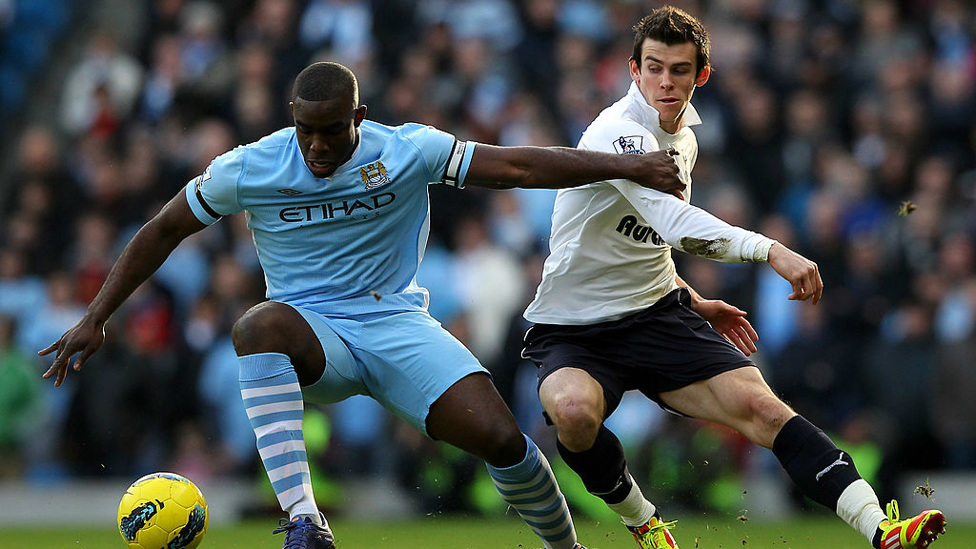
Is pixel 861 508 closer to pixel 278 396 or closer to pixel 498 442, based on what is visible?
pixel 498 442

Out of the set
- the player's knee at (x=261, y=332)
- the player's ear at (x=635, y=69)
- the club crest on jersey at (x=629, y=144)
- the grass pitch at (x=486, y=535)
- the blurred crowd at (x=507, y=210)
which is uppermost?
the player's ear at (x=635, y=69)

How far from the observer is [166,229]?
629 centimetres

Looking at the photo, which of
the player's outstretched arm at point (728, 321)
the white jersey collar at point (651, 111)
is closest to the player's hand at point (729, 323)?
the player's outstretched arm at point (728, 321)

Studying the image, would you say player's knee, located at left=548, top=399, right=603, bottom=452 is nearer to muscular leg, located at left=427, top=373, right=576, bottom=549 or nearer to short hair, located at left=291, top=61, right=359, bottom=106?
muscular leg, located at left=427, top=373, right=576, bottom=549

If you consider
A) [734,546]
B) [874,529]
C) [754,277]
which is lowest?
[734,546]

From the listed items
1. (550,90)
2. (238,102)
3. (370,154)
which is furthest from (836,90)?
(370,154)

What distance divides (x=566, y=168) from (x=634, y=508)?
1.75 meters

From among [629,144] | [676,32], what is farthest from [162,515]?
[676,32]

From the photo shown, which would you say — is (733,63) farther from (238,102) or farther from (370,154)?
(370,154)

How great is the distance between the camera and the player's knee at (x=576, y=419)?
6.10 metres

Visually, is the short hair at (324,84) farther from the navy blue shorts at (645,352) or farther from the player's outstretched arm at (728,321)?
the player's outstretched arm at (728,321)

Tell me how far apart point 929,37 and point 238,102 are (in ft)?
21.8

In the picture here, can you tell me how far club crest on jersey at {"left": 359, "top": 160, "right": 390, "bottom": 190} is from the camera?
20.5 ft

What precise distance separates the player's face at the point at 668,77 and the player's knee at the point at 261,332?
1.96 m
